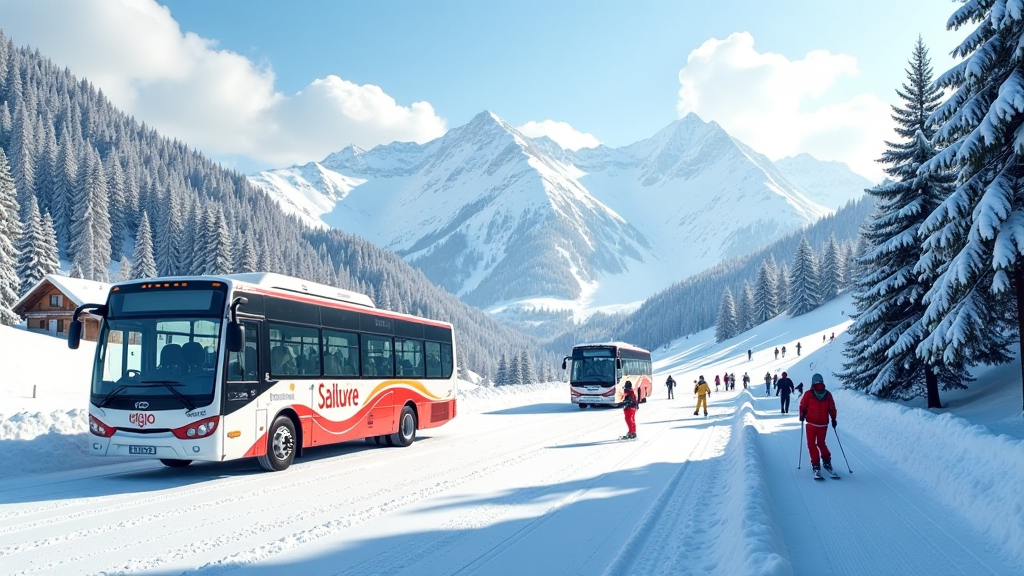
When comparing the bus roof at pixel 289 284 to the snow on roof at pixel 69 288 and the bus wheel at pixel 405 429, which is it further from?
the snow on roof at pixel 69 288

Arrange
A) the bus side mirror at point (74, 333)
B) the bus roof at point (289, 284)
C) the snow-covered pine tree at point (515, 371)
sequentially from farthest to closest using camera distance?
1. the snow-covered pine tree at point (515, 371)
2. the bus roof at point (289, 284)
3. the bus side mirror at point (74, 333)

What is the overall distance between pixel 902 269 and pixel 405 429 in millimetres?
16308

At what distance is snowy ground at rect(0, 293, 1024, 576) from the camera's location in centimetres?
638

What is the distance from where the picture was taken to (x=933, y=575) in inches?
244

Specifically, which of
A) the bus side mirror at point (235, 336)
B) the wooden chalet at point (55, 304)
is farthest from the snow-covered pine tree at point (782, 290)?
the bus side mirror at point (235, 336)

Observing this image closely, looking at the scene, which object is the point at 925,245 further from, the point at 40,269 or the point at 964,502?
the point at 40,269

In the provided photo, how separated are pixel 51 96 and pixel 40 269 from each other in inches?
4245

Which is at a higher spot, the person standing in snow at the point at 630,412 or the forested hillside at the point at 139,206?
the forested hillside at the point at 139,206

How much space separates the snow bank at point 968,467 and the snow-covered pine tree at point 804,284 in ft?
274

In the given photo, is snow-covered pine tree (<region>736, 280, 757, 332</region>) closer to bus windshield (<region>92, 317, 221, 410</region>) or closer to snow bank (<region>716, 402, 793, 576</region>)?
snow bank (<region>716, 402, 793, 576</region>)

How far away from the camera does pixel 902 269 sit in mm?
20719

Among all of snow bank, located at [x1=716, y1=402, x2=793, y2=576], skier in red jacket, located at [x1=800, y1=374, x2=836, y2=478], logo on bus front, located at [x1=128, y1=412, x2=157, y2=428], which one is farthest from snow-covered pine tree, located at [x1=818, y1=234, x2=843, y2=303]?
logo on bus front, located at [x1=128, y1=412, x2=157, y2=428]

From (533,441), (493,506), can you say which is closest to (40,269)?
(533,441)

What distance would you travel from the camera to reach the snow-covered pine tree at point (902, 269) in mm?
20453
